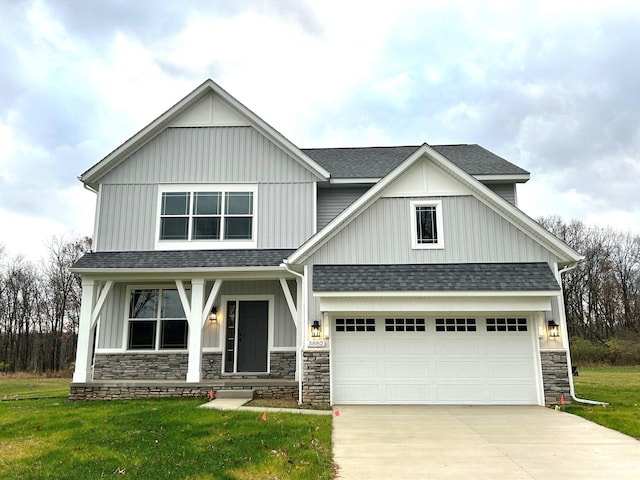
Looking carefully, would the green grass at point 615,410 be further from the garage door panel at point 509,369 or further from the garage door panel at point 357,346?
the garage door panel at point 357,346

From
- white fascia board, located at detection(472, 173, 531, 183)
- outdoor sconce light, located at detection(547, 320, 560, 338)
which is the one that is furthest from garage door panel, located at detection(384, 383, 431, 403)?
white fascia board, located at detection(472, 173, 531, 183)

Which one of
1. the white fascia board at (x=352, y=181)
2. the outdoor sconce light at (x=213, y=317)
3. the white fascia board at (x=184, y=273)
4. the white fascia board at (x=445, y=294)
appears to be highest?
the white fascia board at (x=352, y=181)

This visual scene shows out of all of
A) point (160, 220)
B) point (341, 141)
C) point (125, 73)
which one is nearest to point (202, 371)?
point (160, 220)

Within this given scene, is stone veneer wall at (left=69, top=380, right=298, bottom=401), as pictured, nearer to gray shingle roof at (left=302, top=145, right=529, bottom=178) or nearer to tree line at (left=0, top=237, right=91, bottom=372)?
gray shingle roof at (left=302, top=145, right=529, bottom=178)

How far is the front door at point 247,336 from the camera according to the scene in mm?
12211

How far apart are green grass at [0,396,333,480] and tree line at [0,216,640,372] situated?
21480 mm

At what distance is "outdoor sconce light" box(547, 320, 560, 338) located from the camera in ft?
31.7

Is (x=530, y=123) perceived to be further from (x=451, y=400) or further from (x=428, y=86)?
(x=451, y=400)

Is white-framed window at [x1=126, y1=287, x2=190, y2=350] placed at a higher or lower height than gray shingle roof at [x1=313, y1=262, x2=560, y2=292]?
lower

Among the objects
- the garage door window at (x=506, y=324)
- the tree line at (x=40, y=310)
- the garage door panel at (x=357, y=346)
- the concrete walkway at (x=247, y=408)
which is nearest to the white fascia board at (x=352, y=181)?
the garage door panel at (x=357, y=346)

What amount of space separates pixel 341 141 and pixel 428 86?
148ft

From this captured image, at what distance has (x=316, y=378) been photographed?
31.8 ft

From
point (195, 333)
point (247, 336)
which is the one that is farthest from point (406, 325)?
point (195, 333)

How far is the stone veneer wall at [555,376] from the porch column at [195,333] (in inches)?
313
